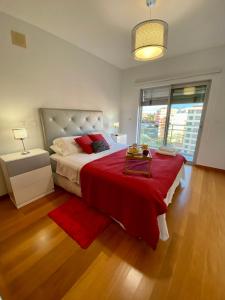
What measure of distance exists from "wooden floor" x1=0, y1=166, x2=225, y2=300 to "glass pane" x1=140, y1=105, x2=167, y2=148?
247cm

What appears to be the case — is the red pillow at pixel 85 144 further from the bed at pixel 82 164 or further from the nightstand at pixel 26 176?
the nightstand at pixel 26 176

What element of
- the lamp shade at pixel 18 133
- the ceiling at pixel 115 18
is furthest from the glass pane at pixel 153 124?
the lamp shade at pixel 18 133

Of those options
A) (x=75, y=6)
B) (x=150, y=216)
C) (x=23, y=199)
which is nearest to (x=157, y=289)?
(x=150, y=216)

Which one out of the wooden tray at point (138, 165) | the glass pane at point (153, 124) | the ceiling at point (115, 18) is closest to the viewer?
the wooden tray at point (138, 165)

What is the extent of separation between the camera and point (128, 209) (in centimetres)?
135

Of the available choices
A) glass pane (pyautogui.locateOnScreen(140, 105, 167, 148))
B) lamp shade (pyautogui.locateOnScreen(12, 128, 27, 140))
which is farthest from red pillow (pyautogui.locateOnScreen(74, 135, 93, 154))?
A: glass pane (pyautogui.locateOnScreen(140, 105, 167, 148))

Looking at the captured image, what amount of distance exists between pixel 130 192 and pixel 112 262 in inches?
25.5

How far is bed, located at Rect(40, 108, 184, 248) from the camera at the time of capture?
57.8 inches

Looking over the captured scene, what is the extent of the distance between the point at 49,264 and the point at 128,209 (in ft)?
2.84

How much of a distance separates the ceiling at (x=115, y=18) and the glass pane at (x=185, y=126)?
4.08 feet

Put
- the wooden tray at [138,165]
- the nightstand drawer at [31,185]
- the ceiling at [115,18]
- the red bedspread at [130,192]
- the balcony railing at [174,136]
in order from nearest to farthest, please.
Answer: the red bedspread at [130,192]
the wooden tray at [138,165]
the ceiling at [115,18]
the nightstand drawer at [31,185]
the balcony railing at [174,136]

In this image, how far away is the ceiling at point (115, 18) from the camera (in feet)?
5.41

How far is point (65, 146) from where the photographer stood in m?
2.28

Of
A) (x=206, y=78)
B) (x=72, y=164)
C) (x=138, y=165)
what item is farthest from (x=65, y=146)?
(x=206, y=78)
